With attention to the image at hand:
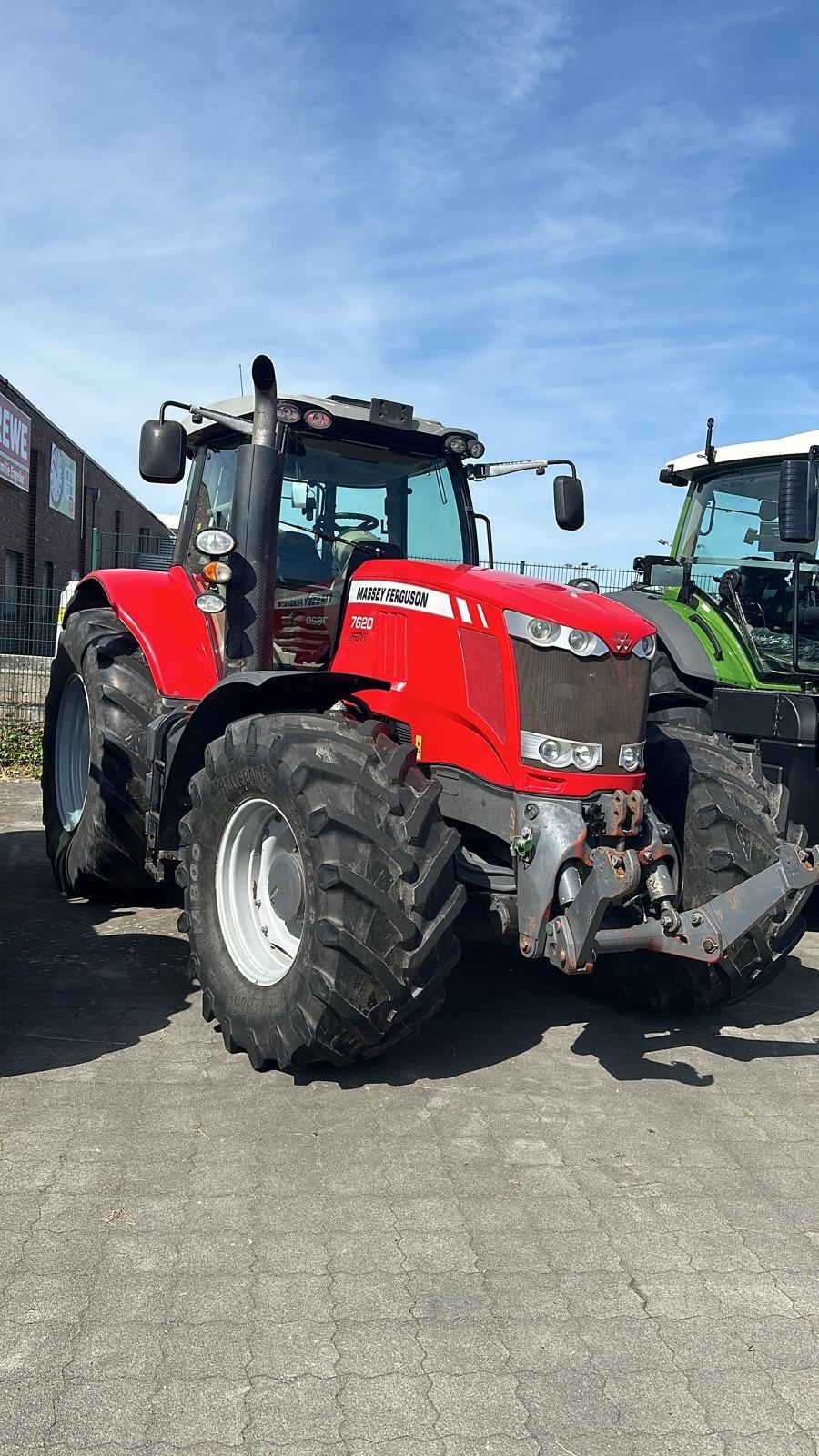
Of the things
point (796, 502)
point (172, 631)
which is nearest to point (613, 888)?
point (172, 631)

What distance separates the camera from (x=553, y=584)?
14.0 feet

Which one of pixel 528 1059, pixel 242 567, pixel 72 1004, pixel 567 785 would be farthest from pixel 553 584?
pixel 72 1004

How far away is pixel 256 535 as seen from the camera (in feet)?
14.6

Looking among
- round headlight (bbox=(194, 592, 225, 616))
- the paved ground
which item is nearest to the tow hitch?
the paved ground

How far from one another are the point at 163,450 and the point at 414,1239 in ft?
10.2

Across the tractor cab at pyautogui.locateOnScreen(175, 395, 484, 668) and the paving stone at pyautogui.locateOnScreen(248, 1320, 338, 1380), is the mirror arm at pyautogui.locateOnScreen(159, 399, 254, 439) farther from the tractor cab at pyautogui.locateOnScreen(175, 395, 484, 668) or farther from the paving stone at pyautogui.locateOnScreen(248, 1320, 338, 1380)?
the paving stone at pyautogui.locateOnScreen(248, 1320, 338, 1380)

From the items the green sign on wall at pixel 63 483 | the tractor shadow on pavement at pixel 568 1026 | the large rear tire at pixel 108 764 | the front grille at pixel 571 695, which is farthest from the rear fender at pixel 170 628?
the green sign on wall at pixel 63 483

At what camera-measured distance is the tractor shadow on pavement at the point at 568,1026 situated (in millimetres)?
3955

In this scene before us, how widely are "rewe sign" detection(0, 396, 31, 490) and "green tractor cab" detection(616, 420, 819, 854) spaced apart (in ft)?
48.7

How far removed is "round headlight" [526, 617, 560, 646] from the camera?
12.3ft

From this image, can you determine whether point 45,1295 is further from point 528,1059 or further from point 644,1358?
point 528,1059

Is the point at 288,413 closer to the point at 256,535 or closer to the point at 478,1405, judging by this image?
the point at 256,535

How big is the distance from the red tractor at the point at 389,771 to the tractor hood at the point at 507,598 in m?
0.01

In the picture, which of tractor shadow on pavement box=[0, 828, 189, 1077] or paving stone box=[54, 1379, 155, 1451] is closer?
paving stone box=[54, 1379, 155, 1451]
